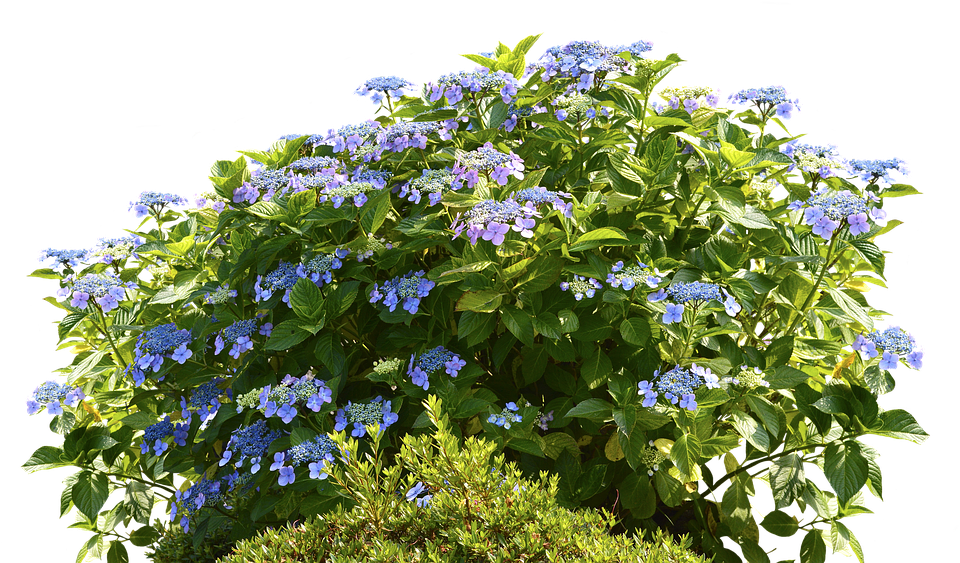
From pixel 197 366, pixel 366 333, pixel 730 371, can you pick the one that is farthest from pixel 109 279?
pixel 730 371

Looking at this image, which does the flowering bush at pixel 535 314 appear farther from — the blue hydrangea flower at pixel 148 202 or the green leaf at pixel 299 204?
the blue hydrangea flower at pixel 148 202

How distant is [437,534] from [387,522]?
0.18 meters

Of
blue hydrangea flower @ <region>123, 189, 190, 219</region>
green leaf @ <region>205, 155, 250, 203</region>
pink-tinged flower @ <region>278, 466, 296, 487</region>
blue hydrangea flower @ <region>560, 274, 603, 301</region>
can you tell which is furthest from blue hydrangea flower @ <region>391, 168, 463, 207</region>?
blue hydrangea flower @ <region>123, 189, 190, 219</region>

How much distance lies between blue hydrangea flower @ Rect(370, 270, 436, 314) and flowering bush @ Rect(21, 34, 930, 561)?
0.01m

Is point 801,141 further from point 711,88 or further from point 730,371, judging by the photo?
point 730,371

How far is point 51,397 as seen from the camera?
4.68 m

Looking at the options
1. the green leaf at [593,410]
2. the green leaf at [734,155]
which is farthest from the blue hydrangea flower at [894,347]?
the green leaf at [593,410]

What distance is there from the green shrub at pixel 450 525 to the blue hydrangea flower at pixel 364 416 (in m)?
0.63

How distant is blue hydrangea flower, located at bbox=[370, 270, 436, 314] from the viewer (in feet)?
12.8

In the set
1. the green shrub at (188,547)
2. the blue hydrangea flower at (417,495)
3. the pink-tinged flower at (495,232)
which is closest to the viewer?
the blue hydrangea flower at (417,495)

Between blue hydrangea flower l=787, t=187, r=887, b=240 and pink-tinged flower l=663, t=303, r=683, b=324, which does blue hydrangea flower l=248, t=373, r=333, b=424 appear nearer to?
pink-tinged flower l=663, t=303, r=683, b=324

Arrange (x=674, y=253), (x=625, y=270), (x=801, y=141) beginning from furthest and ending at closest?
(x=801, y=141)
(x=674, y=253)
(x=625, y=270)

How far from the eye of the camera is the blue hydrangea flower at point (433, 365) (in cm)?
390

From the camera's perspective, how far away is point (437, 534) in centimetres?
307
